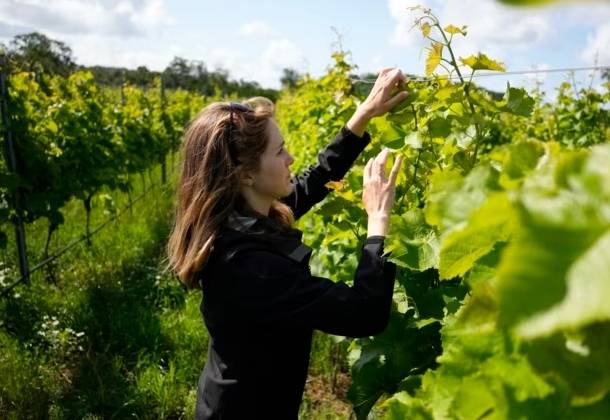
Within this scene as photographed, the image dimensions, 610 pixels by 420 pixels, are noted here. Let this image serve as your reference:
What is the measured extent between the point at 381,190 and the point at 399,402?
767 millimetres

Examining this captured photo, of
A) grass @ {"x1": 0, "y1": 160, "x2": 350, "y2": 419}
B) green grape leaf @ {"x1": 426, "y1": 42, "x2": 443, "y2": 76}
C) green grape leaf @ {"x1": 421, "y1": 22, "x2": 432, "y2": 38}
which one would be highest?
green grape leaf @ {"x1": 421, "y1": 22, "x2": 432, "y2": 38}

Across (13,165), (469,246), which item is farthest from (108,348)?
(469,246)

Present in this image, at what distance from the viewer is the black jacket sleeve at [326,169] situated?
241 centimetres

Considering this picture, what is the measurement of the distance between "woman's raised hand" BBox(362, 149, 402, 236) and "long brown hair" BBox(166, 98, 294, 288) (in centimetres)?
41

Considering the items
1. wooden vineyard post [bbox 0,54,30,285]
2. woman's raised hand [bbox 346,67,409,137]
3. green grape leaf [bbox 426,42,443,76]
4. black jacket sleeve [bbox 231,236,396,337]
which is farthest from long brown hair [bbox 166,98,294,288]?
wooden vineyard post [bbox 0,54,30,285]

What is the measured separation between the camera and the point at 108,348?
4453 mm

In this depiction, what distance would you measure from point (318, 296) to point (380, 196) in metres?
0.33

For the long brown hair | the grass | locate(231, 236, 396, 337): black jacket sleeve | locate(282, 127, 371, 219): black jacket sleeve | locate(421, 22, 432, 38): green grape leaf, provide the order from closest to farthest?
locate(231, 236, 396, 337): black jacket sleeve
locate(421, 22, 432, 38): green grape leaf
the long brown hair
locate(282, 127, 371, 219): black jacket sleeve
the grass

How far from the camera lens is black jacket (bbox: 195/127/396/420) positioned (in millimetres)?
1679

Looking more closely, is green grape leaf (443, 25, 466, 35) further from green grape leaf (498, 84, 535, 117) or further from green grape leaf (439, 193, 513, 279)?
green grape leaf (439, 193, 513, 279)

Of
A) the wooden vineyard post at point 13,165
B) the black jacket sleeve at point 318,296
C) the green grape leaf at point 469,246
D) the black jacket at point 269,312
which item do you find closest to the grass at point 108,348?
the wooden vineyard post at point 13,165

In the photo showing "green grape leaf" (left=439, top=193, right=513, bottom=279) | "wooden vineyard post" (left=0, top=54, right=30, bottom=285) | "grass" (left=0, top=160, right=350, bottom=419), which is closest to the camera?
"green grape leaf" (left=439, top=193, right=513, bottom=279)

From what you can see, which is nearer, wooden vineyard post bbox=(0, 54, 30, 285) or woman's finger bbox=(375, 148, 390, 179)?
woman's finger bbox=(375, 148, 390, 179)

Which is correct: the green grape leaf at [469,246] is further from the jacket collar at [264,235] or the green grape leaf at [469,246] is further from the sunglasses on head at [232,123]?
the sunglasses on head at [232,123]
